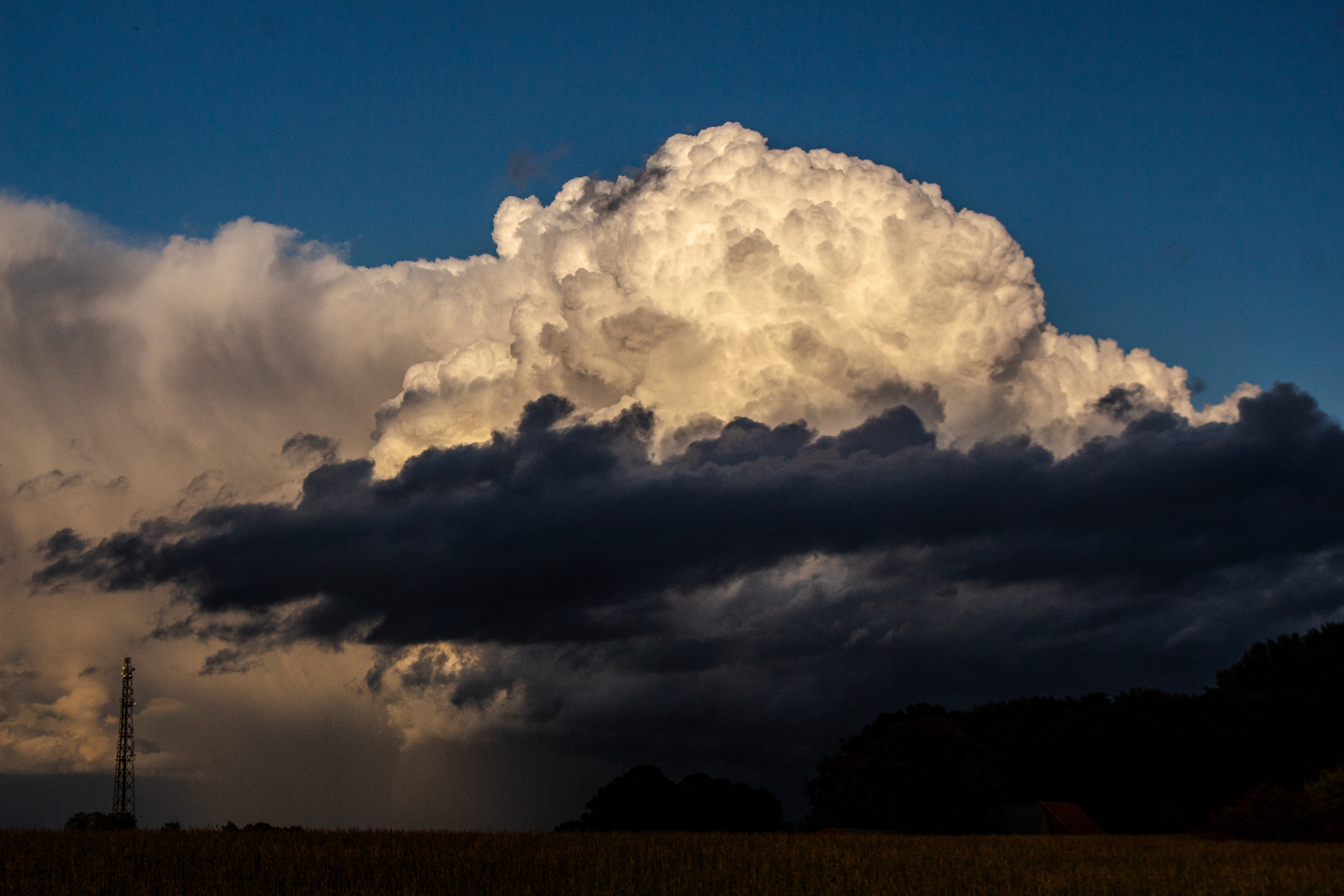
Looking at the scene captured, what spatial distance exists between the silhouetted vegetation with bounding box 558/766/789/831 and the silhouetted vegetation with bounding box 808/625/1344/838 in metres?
8.82

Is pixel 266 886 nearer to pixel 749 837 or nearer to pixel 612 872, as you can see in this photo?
pixel 612 872

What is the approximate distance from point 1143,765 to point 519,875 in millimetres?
103899

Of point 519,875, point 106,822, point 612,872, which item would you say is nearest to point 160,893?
point 519,875

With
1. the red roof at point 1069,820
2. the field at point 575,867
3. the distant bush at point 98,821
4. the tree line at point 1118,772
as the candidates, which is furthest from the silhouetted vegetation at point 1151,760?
the distant bush at point 98,821

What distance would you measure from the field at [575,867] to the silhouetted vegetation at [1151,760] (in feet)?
133

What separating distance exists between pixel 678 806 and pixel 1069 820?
1620 inches

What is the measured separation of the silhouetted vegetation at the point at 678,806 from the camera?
124m

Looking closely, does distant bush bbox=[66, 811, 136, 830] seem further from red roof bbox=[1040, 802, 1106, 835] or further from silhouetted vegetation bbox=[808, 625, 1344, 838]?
red roof bbox=[1040, 802, 1106, 835]

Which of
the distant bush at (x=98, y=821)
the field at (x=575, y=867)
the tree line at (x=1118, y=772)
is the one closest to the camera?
the field at (x=575, y=867)

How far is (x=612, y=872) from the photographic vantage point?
47.3 m

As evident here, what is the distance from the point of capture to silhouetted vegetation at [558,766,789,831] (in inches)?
4884

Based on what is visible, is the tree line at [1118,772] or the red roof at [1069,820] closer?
the tree line at [1118,772]

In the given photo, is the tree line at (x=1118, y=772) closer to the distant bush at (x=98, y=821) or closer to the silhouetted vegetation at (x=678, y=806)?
the silhouetted vegetation at (x=678, y=806)

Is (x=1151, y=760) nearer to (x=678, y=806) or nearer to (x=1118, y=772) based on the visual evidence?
(x=1118, y=772)
